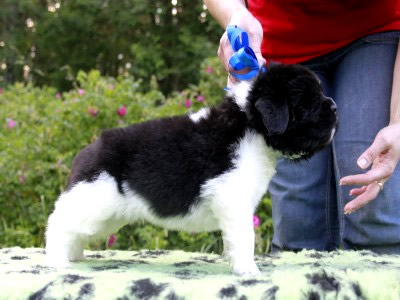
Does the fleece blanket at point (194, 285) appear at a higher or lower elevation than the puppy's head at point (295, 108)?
lower

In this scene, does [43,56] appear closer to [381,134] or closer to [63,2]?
[63,2]

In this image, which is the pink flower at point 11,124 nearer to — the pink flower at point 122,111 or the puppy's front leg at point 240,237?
the pink flower at point 122,111

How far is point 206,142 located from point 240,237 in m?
0.45

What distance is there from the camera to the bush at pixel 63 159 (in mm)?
5109

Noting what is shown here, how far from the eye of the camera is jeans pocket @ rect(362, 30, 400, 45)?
11.2 feet

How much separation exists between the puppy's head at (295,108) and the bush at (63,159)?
2.27 meters

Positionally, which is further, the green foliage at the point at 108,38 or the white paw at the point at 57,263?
the green foliage at the point at 108,38

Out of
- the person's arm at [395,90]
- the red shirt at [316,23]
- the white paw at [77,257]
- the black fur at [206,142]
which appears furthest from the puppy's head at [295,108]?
the white paw at [77,257]

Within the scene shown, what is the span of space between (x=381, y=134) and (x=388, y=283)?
88 cm

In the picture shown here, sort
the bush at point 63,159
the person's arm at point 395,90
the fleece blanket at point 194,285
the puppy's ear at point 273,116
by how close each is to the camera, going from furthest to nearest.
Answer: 1. the bush at point 63,159
2. the person's arm at point 395,90
3. the puppy's ear at point 273,116
4. the fleece blanket at point 194,285

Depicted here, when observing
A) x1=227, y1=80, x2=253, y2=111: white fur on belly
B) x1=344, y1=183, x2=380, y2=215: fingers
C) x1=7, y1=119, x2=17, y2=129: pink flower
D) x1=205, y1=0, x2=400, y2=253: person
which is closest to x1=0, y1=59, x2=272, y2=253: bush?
x1=7, y1=119, x2=17, y2=129: pink flower

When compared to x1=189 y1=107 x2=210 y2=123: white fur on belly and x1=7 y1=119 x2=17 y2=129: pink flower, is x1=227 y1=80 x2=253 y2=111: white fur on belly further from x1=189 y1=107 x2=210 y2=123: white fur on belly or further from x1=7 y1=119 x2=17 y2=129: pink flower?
x1=7 y1=119 x2=17 y2=129: pink flower

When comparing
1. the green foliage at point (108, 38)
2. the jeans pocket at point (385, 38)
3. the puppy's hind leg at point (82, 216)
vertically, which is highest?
the green foliage at point (108, 38)

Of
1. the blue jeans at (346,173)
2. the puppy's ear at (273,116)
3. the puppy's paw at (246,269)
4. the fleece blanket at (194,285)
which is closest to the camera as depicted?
the fleece blanket at (194,285)
